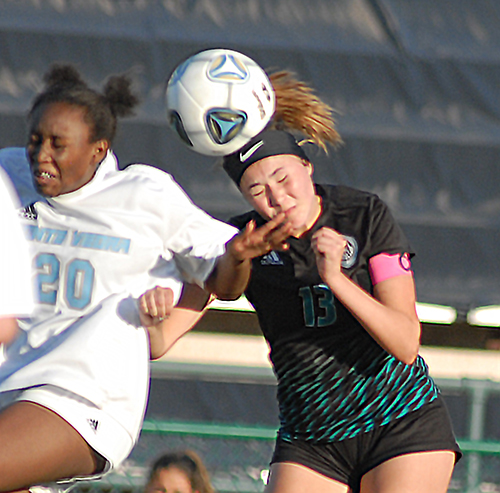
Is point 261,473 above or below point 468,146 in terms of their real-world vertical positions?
below

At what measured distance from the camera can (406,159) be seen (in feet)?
20.8

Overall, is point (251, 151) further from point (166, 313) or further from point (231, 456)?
point (231, 456)

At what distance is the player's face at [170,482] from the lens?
13.8 ft

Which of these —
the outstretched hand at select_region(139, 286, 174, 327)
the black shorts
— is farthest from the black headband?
the black shorts

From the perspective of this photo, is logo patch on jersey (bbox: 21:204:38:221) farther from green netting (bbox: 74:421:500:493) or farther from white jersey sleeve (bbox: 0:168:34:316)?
green netting (bbox: 74:421:500:493)

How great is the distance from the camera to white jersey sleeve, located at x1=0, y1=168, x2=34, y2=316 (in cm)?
210

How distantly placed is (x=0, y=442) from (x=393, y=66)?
485cm

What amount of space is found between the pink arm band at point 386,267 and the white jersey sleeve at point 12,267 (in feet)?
3.80

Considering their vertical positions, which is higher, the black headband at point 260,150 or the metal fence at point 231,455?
the black headband at point 260,150

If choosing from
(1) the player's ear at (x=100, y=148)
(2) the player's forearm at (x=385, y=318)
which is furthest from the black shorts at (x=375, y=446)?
(1) the player's ear at (x=100, y=148)

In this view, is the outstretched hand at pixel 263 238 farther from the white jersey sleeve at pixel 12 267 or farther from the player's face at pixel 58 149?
the white jersey sleeve at pixel 12 267


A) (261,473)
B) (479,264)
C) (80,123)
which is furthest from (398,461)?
(479,264)

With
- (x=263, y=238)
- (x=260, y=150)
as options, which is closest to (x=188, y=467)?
(x=260, y=150)

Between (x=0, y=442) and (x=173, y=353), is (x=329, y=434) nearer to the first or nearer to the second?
(x=0, y=442)
